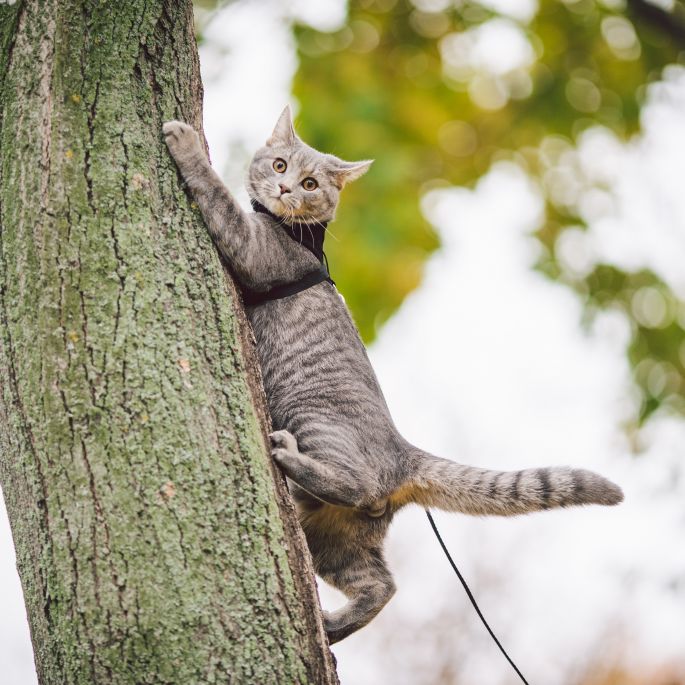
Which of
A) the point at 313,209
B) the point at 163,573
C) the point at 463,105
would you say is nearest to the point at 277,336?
the point at 313,209

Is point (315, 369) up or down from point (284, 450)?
down

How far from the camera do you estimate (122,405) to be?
182cm

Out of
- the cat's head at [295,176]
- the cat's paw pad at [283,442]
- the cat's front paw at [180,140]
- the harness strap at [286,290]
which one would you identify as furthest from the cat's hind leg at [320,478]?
the cat's head at [295,176]

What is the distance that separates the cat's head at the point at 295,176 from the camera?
324 centimetres

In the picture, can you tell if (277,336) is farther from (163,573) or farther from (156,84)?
(163,573)

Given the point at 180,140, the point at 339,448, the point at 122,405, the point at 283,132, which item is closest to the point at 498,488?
the point at 339,448

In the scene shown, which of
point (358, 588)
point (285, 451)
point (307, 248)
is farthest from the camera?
point (307, 248)

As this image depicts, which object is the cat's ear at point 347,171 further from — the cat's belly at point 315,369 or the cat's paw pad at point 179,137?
the cat's paw pad at point 179,137

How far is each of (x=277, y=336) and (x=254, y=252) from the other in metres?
0.40

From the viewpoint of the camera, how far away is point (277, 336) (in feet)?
9.39

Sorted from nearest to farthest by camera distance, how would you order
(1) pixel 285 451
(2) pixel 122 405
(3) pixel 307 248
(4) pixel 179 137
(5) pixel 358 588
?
(2) pixel 122 405, (4) pixel 179 137, (1) pixel 285 451, (5) pixel 358 588, (3) pixel 307 248

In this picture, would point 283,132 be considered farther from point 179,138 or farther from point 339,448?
point 339,448

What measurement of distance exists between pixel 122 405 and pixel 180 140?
778 millimetres

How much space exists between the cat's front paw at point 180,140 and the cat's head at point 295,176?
3.47 ft
